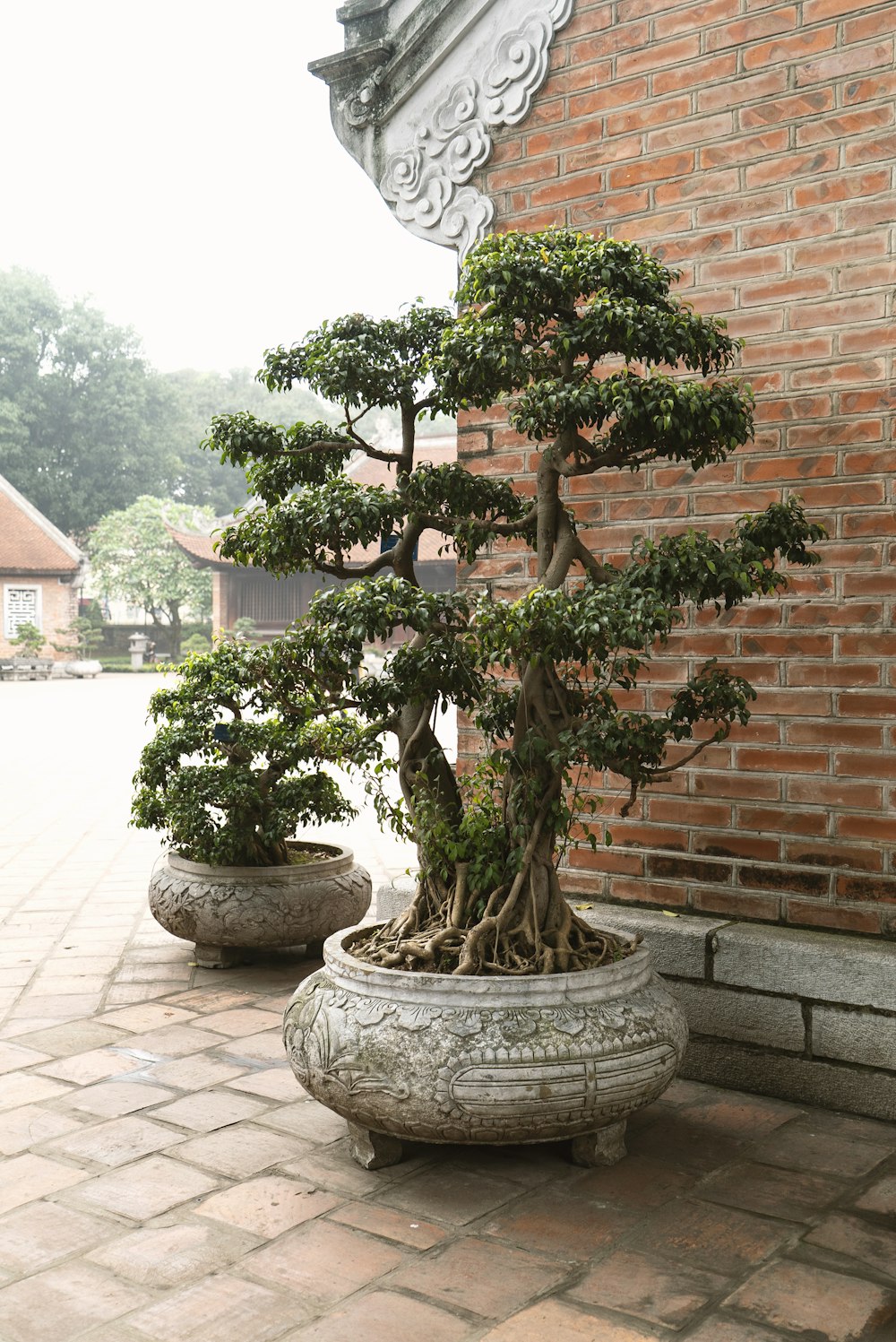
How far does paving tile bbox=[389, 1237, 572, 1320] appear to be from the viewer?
7.40ft

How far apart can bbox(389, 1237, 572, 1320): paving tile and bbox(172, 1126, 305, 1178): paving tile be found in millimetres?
599

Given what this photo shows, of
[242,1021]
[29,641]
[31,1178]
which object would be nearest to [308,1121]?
[31,1178]

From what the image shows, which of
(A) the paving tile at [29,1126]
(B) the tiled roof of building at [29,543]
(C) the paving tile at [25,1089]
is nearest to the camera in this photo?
(A) the paving tile at [29,1126]

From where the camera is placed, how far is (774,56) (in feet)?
11.3

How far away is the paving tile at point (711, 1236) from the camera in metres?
2.42

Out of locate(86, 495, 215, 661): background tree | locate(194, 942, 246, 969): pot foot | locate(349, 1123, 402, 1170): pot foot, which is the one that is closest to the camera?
locate(349, 1123, 402, 1170): pot foot

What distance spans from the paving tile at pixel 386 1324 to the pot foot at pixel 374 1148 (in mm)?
588

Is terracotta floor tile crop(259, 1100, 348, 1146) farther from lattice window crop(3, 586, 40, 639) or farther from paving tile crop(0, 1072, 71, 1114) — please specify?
lattice window crop(3, 586, 40, 639)

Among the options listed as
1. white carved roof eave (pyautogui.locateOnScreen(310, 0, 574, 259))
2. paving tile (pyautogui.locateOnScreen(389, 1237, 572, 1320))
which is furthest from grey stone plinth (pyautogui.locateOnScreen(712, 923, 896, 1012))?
white carved roof eave (pyautogui.locateOnScreen(310, 0, 574, 259))

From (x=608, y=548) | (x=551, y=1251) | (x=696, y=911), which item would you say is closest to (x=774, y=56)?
(x=608, y=548)

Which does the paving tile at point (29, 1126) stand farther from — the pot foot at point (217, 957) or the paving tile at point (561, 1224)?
the pot foot at point (217, 957)

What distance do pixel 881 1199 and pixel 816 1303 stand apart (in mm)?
521

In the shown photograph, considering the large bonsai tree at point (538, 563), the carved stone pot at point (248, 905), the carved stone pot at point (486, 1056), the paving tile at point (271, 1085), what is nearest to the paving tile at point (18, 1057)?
the paving tile at point (271, 1085)

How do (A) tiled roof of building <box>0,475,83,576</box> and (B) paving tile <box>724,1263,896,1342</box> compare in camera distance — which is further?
(A) tiled roof of building <box>0,475,83,576</box>
